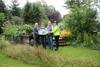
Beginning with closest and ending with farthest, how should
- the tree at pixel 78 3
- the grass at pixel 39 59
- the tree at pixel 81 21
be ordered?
the grass at pixel 39 59
the tree at pixel 81 21
the tree at pixel 78 3

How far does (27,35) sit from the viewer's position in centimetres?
2398

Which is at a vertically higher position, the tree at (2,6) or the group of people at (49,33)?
the tree at (2,6)

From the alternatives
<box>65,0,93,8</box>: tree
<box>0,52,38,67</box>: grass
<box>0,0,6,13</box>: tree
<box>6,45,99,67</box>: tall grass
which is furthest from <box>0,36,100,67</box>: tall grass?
<box>0,0,6,13</box>: tree

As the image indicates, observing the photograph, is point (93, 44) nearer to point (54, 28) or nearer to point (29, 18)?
point (54, 28)

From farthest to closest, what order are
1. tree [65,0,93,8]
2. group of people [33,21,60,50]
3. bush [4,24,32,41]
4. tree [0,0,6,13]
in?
tree [0,0,6,13] → tree [65,0,93,8] → bush [4,24,32,41] → group of people [33,21,60,50]

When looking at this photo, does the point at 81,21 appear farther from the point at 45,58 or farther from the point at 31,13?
the point at 31,13

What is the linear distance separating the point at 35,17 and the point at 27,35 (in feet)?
73.0

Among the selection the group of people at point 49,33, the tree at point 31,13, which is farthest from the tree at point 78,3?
the tree at point 31,13

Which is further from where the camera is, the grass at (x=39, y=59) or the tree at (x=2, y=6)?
the tree at (x=2, y=6)

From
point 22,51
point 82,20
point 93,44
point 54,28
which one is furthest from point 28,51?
point 82,20

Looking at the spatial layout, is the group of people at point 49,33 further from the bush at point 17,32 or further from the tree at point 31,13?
the tree at point 31,13

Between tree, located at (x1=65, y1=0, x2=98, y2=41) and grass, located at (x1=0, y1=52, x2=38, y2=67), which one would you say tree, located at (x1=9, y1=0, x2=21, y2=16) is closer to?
tree, located at (x1=65, y1=0, x2=98, y2=41)

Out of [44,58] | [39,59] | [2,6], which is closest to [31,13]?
[2,6]

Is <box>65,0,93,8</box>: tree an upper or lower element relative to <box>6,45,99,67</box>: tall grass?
upper
